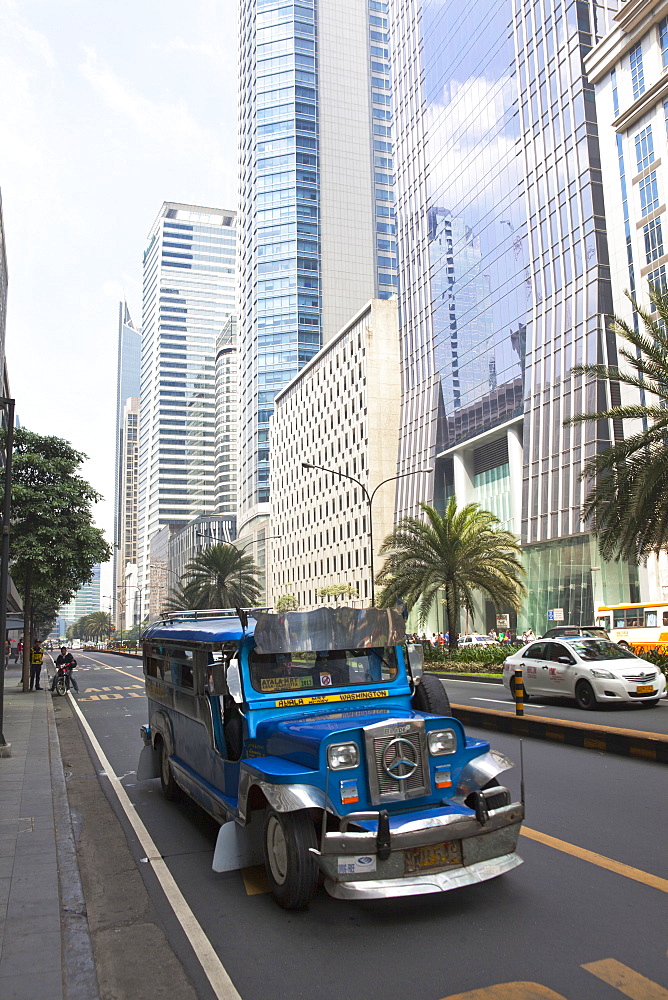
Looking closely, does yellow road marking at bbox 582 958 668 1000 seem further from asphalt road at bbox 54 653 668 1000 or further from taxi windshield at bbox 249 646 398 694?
taxi windshield at bbox 249 646 398 694

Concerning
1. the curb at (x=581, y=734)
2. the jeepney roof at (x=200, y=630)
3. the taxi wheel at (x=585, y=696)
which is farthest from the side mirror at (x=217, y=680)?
the taxi wheel at (x=585, y=696)

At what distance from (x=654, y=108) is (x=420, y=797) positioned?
53734 millimetres

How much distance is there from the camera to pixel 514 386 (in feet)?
190

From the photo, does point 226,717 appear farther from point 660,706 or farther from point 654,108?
point 654,108

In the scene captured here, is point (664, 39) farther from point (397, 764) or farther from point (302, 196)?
point (302, 196)

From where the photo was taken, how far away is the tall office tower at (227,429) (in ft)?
515

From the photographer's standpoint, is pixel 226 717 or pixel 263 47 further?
pixel 263 47

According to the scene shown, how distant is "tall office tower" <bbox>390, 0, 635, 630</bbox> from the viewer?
5075 centimetres

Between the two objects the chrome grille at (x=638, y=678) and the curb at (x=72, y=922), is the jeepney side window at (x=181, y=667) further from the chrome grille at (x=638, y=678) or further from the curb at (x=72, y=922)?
the chrome grille at (x=638, y=678)

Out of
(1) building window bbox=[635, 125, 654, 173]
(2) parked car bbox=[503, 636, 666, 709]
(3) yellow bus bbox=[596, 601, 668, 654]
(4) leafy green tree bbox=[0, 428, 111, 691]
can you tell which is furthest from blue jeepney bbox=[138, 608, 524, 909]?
(1) building window bbox=[635, 125, 654, 173]

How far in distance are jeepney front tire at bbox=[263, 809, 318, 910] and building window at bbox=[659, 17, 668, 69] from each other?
2187 inches

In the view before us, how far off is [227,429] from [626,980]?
156519 mm

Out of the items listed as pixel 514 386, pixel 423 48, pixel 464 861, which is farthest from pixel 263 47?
pixel 464 861

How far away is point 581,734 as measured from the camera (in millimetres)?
11148
